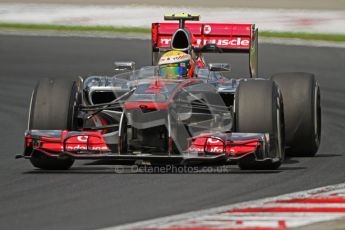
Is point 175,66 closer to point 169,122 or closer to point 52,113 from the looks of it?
point 169,122

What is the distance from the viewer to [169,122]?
11.5m

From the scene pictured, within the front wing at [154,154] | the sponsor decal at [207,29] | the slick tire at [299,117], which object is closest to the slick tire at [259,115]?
A: the front wing at [154,154]

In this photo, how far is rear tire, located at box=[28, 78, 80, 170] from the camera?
11758 millimetres

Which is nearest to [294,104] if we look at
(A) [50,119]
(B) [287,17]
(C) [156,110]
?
(C) [156,110]

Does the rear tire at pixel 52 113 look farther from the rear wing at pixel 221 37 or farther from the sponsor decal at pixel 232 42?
the sponsor decal at pixel 232 42

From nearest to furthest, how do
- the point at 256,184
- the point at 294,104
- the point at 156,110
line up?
the point at 256,184 < the point at 156,110 < the point at 294,104

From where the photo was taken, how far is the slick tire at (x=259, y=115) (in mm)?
11594

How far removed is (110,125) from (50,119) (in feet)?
2.46

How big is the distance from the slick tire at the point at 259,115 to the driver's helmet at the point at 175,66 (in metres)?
1.36

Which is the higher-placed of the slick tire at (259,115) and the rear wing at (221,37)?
the rear wing at (221,37)

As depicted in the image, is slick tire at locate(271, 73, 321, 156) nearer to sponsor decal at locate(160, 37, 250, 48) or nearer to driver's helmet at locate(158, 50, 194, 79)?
driver's helmet at locate(158, 50, 194, 79)

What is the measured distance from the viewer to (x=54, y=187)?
34.5ft

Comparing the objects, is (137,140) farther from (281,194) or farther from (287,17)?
(287,17)

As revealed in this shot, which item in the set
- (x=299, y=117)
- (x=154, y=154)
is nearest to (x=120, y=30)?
(x=299, y=117)
